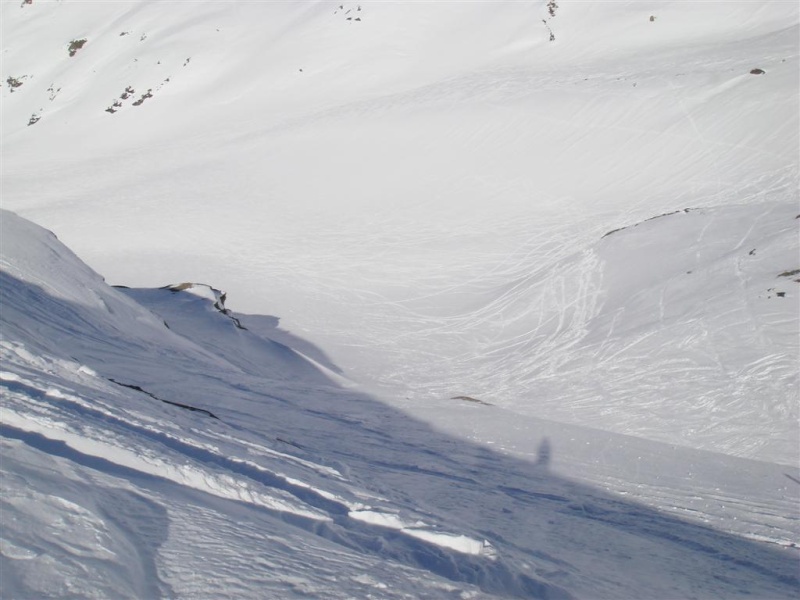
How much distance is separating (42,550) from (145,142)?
22870mm

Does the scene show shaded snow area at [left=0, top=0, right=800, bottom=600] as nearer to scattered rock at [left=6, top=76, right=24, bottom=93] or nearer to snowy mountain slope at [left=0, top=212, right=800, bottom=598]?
snowy mountain slope at [left=0, top=212, right=800, bottom=598]

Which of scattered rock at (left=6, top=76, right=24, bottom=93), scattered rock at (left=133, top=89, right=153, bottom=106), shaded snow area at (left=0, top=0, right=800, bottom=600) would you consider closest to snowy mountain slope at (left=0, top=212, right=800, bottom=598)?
shaded snow area at (left=0, top=0, right=800, bottom=600)

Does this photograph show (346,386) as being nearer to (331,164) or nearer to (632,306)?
(632,306)

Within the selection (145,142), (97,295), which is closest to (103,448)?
(97,295)

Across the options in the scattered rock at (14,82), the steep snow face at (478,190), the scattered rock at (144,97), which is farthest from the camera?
the scattered rock at (14,82)

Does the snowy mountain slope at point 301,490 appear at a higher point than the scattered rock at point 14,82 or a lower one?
lower

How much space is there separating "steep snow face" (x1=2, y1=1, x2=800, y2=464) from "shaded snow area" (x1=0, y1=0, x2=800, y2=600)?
0.25ft

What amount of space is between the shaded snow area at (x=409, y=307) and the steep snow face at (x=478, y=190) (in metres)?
0.08

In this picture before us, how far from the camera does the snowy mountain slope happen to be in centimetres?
297

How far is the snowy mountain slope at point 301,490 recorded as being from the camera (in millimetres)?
2971

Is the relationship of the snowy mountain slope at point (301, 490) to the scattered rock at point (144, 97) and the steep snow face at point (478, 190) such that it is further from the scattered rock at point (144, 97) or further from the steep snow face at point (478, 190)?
the scattered rock at point (144, 97)

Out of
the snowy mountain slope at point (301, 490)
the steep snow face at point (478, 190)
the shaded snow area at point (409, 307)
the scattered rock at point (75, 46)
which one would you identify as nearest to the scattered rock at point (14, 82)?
the steep snow face at point (478, 190)

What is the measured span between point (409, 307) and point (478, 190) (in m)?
4.32

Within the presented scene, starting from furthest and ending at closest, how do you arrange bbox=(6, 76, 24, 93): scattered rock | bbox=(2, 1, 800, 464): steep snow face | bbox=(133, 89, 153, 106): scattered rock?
bbox=(6, 76, 24, 93): scattered rock < bbox=(133, 89, 153, 106): scattered rock < bbox=(2, 1, 800, 464): steep snow face
